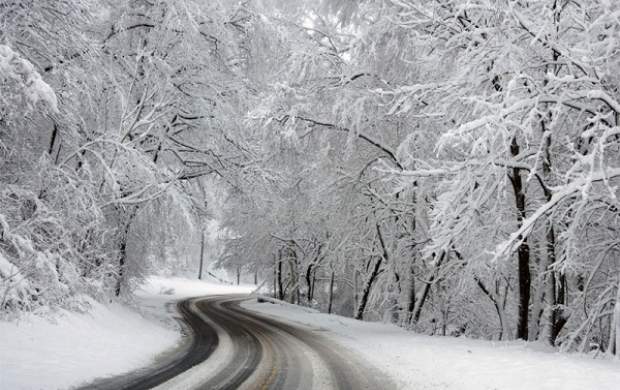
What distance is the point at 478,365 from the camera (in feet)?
32.7

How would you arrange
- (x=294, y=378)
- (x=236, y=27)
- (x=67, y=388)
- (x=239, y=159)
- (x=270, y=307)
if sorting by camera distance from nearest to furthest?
(x=67, y=388), (x=294, y=378), (x=236, y=27), (x=239, y=159), (x=270, y=307)

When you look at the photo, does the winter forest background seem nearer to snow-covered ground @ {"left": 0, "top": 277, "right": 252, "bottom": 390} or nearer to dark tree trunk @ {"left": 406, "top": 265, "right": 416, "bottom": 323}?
dark tree trunk @ {"left": 406, "top": 265, "right": 416, "bottom": 323}

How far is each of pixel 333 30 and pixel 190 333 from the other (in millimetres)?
10260

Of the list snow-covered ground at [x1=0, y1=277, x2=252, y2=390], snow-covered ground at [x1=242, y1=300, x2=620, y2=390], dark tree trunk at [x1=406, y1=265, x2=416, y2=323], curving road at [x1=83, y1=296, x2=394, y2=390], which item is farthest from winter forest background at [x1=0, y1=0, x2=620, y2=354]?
curving road at [x1=83, y1=296, x2=394, y2=390]

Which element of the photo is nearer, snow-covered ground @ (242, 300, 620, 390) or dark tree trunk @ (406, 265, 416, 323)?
snow-covered ground @ (242, 300, 620, 390)

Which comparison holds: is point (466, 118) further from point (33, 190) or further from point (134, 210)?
point (134, 210)

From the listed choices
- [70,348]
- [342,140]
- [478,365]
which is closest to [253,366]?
[70,348]

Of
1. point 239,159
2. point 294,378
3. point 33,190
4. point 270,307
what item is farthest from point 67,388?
point 270,307

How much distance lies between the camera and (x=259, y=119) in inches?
560

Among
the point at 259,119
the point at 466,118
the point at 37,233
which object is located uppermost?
the point at 259,119

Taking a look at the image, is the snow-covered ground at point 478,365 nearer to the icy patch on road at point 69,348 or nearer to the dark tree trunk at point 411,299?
the dark tree trunk at point 411,299

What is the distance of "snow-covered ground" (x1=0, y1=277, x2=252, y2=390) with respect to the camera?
23.6 ft

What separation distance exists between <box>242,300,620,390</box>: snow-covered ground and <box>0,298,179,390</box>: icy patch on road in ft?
16.9

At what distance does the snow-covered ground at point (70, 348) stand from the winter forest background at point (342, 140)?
0.50 metres
